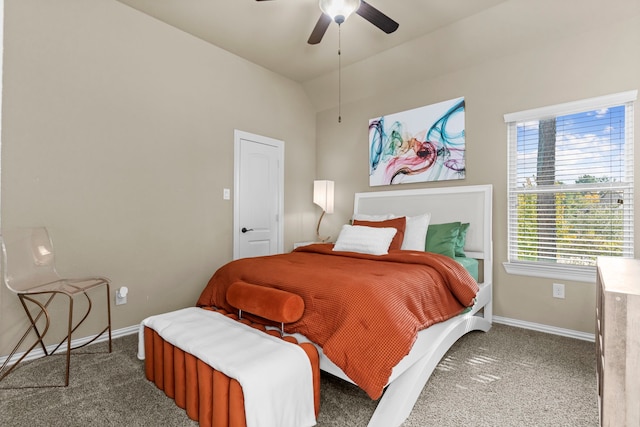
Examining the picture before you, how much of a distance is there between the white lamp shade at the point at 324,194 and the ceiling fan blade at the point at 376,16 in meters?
2.11

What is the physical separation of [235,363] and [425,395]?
1.14 meters

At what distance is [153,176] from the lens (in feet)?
10.8

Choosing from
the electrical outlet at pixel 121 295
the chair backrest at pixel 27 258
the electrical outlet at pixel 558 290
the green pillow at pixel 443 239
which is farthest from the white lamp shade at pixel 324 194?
the chair backrest at pixel 27 258

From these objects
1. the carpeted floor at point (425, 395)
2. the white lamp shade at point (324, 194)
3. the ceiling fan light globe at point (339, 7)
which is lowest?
the carpeted floor at point (425, 395)

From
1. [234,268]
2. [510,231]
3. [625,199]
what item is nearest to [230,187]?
[234,268]

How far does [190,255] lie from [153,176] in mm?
830

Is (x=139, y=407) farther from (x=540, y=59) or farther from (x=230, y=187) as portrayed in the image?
(x=540, y=59)

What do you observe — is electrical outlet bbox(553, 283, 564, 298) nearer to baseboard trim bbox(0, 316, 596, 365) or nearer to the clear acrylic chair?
baseboard trim bbox(0, 316, 596, 365)

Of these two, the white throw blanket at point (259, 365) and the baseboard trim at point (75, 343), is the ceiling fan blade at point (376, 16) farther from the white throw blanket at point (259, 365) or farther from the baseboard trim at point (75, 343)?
the baseboard trim at point (75, 343)

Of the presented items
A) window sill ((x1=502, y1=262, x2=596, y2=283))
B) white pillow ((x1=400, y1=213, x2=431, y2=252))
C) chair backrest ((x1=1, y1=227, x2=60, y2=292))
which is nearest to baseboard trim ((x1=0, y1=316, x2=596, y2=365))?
window sill ((x1=502, y1=262, x2=596, y2=283))

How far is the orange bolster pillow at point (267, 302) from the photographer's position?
2.06 meters

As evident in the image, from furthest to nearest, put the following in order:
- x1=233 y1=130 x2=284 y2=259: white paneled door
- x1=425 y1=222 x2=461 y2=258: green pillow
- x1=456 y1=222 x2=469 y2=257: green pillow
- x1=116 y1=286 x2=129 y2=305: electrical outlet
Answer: x1=233 y1=130 x2=284 y2=259: white paneled door, x1=456 y1=222 x2=469 y2=257: green pillow, x1=425 y1=222 x2=461 y2=258: green pillow, x1=116 y1=286 x2=129 y2=305: electrical outlet

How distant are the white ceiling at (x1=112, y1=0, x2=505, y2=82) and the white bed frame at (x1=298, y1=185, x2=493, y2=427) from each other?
154 centimetres

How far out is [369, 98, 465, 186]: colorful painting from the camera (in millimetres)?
3637
